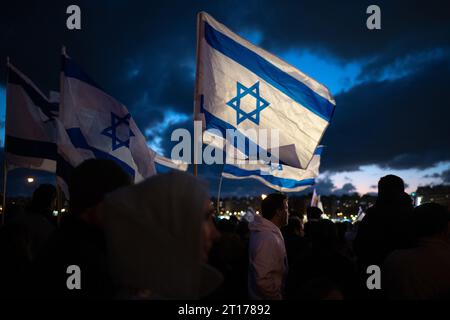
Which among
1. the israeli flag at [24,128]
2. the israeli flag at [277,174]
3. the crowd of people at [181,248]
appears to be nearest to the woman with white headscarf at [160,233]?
the crowd of people at [181,248]

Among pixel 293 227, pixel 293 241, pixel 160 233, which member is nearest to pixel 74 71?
pixel 293 227

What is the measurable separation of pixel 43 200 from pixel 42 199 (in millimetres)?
20

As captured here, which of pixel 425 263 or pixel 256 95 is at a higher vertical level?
pixel 256 95

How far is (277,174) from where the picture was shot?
55.4 feet

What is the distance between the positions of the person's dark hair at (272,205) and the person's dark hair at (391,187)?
127cm

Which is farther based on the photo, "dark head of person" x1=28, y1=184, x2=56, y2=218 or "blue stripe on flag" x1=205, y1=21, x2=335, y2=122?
"blue stripe on flag" x1=205, y1=21, x2=335, y2=122

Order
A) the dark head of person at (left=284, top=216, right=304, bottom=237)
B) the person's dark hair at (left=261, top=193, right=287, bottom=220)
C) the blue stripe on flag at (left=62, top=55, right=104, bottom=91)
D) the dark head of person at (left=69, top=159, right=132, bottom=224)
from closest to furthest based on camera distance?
1. the dark head of person at (left=69, top=159, right=132, bottom=224)
2. the person's dark hair at (left=261, top=193, right=287, bottom=220)
3. the dark head of person at (left=284, top=216, right=304, bottom=237)
4. the blue stripe on flag at (left=62, top=55, right=104, bottom=91)

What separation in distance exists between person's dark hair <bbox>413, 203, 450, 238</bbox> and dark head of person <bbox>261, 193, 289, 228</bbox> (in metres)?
1.95

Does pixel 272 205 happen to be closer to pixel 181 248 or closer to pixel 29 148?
pixel 181 248

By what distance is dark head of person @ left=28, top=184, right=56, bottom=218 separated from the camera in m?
6.10

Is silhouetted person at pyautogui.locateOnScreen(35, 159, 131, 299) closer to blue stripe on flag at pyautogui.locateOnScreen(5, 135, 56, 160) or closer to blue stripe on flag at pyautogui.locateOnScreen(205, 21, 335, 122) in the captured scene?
blue stripe on flag at pyautogui.locateOnScreen(205, 21, 335, 122)

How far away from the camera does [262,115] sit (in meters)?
7.79

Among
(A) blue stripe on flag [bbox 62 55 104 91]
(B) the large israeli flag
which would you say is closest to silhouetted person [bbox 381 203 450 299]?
(B) the large israeli flag
